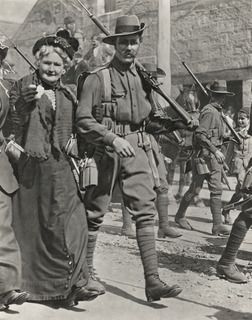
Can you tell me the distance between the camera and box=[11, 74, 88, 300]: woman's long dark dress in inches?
168

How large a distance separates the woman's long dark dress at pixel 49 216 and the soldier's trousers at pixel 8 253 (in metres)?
0.08

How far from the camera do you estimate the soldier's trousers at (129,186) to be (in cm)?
441

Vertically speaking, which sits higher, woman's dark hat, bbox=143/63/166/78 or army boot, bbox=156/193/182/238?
woman's dark hat, bbox=143/63/166/78

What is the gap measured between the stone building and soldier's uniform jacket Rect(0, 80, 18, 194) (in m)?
8.69

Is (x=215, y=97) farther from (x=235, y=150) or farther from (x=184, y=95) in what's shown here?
(x=235, y=150)

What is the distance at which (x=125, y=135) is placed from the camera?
446cm

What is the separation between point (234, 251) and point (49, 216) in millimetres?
1648

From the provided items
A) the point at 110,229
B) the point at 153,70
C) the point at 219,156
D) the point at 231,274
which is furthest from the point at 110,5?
the point at 231,274

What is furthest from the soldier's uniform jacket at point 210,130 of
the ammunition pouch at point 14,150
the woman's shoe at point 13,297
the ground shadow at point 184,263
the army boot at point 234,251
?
the woman's shoe at point 13,297

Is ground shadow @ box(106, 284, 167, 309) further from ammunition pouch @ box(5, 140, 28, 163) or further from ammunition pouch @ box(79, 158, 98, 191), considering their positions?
ammunition pouch @ box(5, 140, 28, 163)

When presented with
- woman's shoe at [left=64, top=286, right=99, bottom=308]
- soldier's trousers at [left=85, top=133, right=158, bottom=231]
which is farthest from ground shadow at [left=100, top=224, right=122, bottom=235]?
woman's shoe at [left=64, top=286, right=99, bottom=308]

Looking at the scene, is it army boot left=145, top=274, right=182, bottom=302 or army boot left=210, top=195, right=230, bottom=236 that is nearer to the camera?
army boot left=145, top=274, right=182, bottom=302

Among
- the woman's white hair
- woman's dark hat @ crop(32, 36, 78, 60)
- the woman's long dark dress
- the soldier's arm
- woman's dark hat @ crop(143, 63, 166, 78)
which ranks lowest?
the woman's long dark dress

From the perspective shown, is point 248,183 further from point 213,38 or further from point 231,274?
point 213,38
